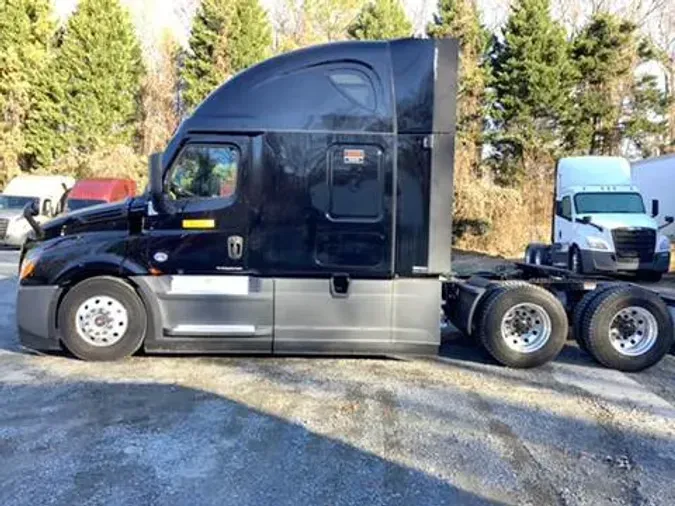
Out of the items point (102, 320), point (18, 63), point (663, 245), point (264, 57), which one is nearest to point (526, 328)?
point (102, 320)

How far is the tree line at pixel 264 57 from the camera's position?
31.2 meters

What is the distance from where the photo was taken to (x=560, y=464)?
14.0 feet

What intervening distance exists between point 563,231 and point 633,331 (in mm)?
11794

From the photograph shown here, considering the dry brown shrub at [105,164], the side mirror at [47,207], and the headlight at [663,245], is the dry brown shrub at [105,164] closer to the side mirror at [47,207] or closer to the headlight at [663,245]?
the side mirror at [47,207]

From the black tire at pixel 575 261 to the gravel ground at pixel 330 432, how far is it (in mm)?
10395

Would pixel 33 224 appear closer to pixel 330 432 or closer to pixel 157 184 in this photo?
pixel 157 184

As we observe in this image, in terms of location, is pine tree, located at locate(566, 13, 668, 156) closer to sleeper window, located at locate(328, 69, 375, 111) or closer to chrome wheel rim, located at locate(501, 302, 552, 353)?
chrome wheel rim, located at locate(501, 302, 552, 353)

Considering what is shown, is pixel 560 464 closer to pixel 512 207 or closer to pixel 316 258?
pixel 316 258

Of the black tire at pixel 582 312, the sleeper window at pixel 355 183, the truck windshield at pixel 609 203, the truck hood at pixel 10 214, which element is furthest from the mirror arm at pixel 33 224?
the truck hood at pixel 10 214

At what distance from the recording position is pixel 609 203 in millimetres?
17078

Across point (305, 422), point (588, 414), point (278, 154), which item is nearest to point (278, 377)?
point (305, 422)

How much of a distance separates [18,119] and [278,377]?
33.5 m

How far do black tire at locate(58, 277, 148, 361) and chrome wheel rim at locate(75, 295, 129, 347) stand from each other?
2 cm

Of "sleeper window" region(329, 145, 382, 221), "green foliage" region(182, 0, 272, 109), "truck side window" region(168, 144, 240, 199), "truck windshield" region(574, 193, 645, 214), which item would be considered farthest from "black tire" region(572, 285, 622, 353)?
"green foliage" region(182, 0, 272, 109)
